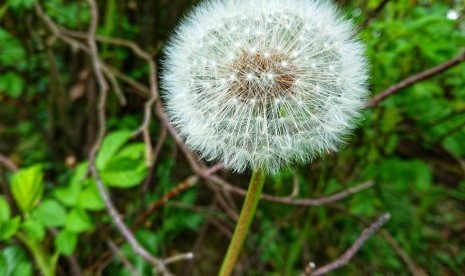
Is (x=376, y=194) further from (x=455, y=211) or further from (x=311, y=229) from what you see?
(x=455, y=211)

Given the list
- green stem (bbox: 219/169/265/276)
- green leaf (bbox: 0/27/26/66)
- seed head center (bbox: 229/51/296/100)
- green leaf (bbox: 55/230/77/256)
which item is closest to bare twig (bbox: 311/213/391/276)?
green stem (bbox: 219/169/265/276)

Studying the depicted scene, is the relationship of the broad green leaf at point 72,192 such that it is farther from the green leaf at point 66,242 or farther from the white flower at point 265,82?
the white flower at point 265,82

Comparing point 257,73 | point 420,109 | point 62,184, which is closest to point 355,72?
point 257,73

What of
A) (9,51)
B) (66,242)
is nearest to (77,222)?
(66,242)

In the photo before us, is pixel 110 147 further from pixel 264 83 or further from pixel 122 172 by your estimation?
pixel 264 83

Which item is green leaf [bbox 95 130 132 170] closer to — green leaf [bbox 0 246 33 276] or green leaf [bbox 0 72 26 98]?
green leaf [bbox 0 246 33 276]
